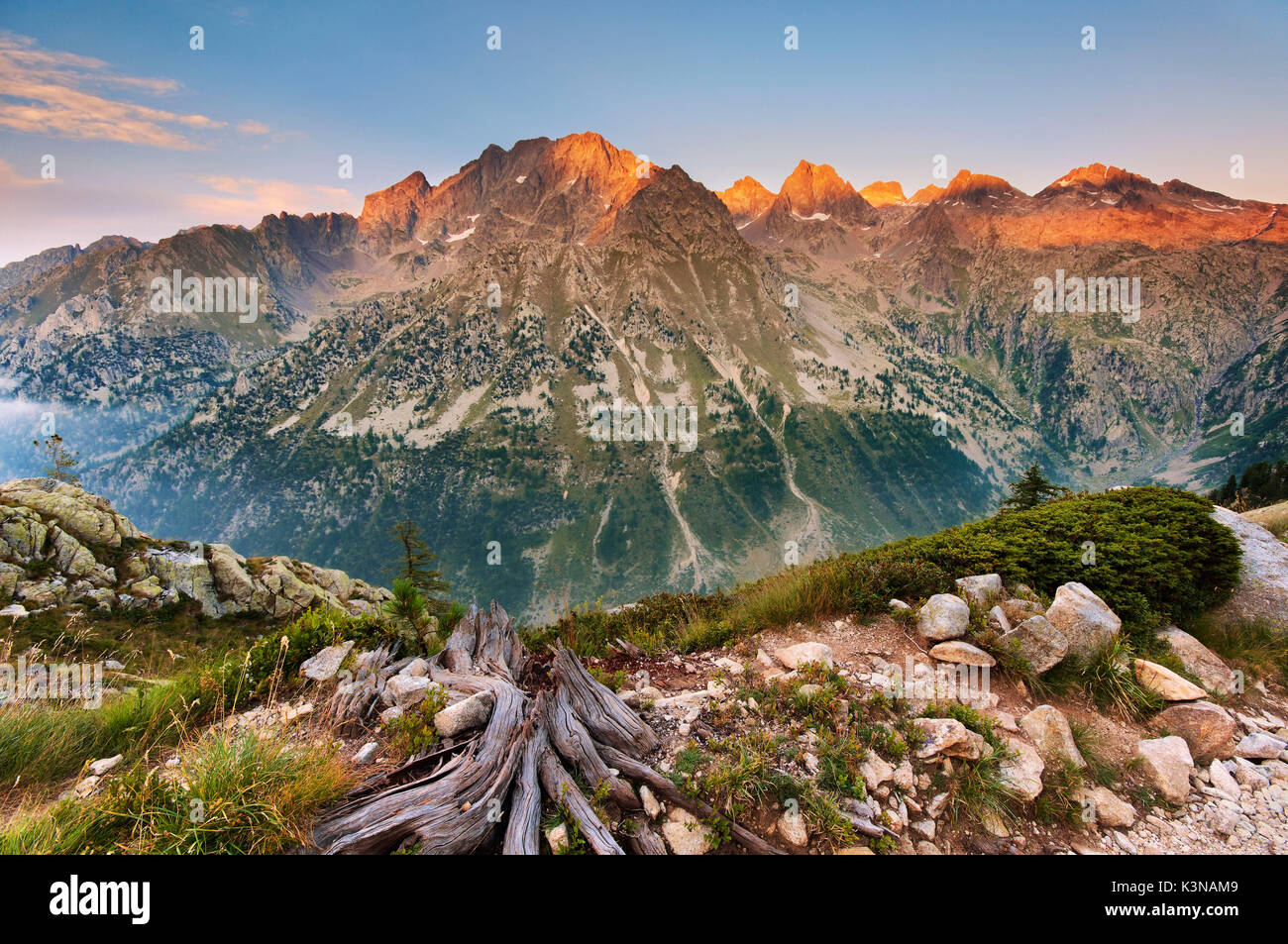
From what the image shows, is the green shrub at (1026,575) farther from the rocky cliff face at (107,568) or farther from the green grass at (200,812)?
the rocky cliff face at (107,568)

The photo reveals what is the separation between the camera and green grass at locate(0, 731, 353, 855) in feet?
9.47

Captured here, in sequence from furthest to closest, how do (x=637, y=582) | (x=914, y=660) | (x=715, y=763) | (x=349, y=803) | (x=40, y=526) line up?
(x=637, y=582), (x=40, y=526), (x=914, y=660), (x=715, y=763), (x=349, y=803)

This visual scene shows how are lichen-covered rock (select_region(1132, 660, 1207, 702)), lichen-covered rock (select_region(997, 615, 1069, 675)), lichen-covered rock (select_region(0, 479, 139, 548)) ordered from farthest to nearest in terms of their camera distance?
lichen-covered rock (select_region(0, 479, 139, 548)) → lichen-covered rock (select_region(997, 615, 1069, 675)) → lichen-covered rock (select_region(1132, 660, 1207, 702))

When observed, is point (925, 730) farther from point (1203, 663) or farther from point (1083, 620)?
point (1203, 663)

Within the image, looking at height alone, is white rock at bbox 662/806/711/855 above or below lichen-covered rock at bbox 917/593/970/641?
below

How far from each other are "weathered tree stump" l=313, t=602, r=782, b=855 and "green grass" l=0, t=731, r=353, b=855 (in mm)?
324

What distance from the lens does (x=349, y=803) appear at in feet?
11.8

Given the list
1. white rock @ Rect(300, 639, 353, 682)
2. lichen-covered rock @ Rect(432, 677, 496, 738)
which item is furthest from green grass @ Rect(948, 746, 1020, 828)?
white rock @ Rect(300, 639, 353, 682)

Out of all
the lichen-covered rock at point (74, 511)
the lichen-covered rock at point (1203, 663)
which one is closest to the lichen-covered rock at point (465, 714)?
the lichen-covered rock at point (1203, 663)

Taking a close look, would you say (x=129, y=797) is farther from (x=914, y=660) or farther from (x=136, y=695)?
(x=914, y=660)

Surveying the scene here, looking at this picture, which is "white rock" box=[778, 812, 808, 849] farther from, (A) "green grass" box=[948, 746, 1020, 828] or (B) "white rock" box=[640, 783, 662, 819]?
(A) "green grass" box=[948, 746, 1020, 828]

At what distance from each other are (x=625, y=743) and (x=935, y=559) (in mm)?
6946

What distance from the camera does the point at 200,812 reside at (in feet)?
9.60
